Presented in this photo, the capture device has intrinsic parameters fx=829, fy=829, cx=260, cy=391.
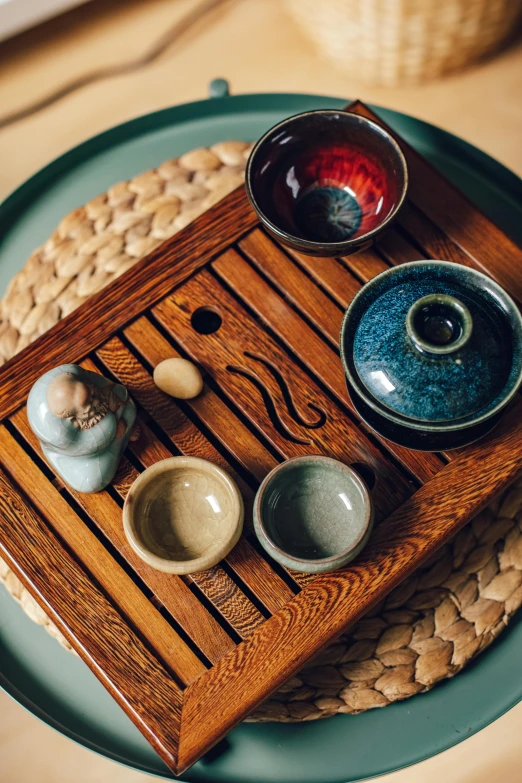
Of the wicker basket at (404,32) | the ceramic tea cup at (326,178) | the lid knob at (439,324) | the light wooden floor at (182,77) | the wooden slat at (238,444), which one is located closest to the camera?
the lid knob at (439,324)

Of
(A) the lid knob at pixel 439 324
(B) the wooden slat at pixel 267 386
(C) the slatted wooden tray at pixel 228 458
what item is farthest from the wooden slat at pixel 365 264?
(A) the lid knob at pixel 439 324

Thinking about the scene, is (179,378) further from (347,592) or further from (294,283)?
(347,592)

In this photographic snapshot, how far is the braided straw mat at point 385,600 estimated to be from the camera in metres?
1.11

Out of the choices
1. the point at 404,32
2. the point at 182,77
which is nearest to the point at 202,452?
the point at 404,32

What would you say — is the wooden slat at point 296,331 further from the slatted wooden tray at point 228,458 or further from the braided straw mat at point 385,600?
the braided straw mat at point 385,600

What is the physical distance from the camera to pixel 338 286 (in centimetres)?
108

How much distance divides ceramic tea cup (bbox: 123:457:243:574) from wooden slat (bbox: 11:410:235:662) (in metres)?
0.04

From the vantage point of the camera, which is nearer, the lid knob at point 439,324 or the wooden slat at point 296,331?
the lid knob at point 439,324

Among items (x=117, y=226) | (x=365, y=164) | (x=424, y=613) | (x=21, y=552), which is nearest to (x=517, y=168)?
(x=365, y=164)

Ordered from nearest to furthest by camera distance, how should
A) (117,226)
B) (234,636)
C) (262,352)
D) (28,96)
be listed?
(234,636) → (262,352) → (117,226) → (28,96)

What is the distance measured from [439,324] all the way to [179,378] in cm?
33

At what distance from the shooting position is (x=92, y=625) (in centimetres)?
95

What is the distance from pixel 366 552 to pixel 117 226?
2.23 feet

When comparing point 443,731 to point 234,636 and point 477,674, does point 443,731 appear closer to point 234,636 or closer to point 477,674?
point 477,674
